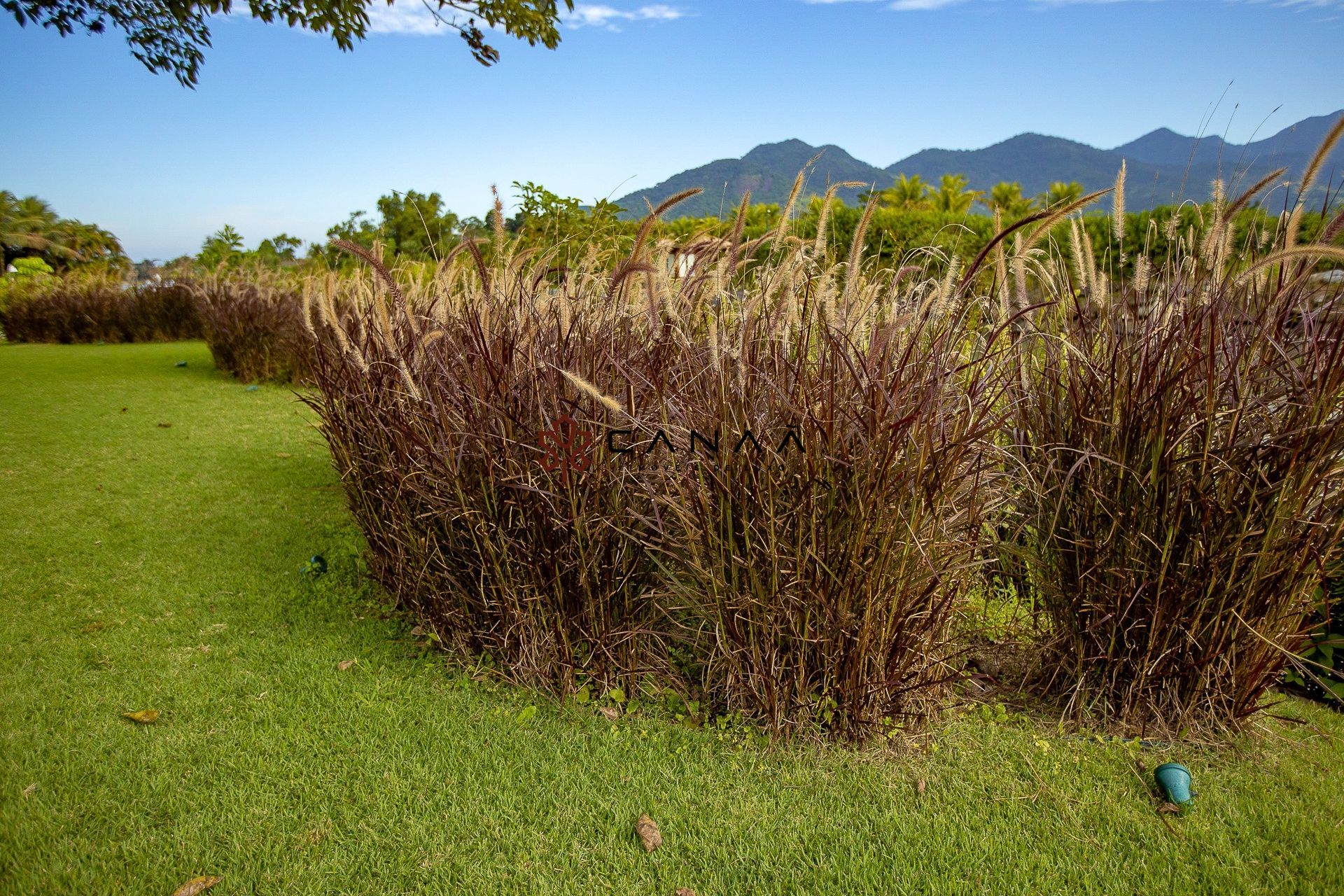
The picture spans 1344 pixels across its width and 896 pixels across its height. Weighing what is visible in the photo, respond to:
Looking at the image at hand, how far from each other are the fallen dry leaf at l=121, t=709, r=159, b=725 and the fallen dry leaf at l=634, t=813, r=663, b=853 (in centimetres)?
178

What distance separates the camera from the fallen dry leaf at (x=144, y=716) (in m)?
2.61

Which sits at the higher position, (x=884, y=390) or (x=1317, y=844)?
(x=884, y=390)

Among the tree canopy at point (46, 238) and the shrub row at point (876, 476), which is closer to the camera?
the shrub row at point (876, 476)

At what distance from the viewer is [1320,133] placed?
90.5 inches

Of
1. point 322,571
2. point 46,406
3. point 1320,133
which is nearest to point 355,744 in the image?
point 322,571

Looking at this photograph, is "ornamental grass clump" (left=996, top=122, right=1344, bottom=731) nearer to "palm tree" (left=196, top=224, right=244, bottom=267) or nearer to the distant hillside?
the distant hillside

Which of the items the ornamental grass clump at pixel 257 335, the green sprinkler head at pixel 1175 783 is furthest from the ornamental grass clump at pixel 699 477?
the ornamental grass clump at pixel 257 335

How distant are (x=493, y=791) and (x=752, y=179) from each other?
90.6 inches

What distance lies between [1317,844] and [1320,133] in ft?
6.78

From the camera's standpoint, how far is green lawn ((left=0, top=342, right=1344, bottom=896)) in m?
1.95

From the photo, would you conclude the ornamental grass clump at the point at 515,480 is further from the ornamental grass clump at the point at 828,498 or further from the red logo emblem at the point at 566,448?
the ornamental grass clump at the point at 828,498

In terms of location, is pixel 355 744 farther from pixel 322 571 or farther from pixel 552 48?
pixel 552 48

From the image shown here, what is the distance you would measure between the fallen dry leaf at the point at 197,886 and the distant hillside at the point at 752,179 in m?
2.32

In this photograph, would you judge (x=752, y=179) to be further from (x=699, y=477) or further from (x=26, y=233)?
(x=26, y=233)
